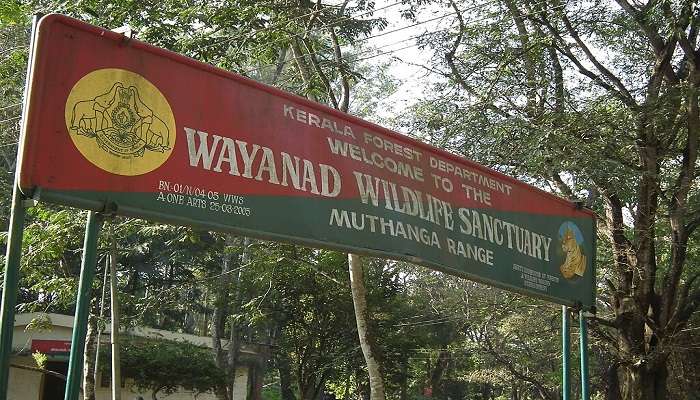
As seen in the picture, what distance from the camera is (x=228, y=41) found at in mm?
10438

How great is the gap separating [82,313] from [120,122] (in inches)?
35.7

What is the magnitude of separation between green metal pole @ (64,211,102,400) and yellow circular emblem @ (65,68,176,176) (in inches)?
11.6

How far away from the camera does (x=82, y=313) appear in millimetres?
3621

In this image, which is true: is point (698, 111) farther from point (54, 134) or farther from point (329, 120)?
point (54, 134)

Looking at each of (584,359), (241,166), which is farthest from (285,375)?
(241,166)

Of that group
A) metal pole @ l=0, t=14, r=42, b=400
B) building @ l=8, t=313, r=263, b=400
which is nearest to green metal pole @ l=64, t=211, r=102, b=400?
metal pole @ l=0, t=14, r=42, b=400

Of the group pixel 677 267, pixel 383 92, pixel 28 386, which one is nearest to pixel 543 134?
pixel 677 267

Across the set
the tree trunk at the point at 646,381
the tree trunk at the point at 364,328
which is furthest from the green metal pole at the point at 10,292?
the tree trunk at the point at 646,381

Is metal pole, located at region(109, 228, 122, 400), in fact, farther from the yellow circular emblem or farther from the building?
the yellow circular emblem

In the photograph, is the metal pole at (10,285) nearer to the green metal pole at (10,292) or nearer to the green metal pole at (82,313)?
the green metal pole at (10,292)

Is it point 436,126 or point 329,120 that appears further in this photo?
point 436,126

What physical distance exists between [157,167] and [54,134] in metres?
0.52

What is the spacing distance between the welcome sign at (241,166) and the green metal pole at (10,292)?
0.42ft

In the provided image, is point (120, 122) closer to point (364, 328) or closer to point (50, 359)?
point (364, 328)
